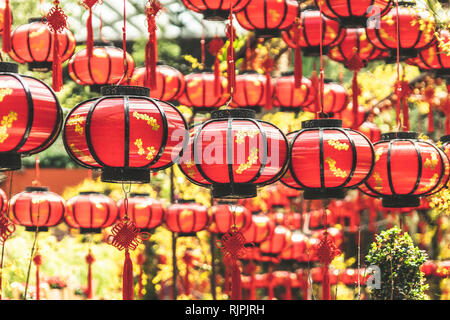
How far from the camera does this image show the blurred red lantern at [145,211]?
215 inches

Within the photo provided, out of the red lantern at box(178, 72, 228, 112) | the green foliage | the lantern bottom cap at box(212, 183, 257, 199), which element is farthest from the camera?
the red lantern at box(178, 72, 228, 112)

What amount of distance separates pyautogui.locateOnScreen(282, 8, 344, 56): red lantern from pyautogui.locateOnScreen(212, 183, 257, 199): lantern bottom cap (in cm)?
175

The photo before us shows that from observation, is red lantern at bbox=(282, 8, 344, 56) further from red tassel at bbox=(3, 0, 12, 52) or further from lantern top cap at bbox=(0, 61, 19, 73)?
lantern top cap at bbox=(0, 61, 19, 73)

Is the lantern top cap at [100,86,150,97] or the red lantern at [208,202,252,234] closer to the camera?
the lantern top cap at [100,86,150,97]

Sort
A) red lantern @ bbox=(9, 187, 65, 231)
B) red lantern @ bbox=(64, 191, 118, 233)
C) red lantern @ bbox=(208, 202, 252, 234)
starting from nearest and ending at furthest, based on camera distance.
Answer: red lantern @ bbox=(9, 187, 65, 231) → red lantern @ bbox=(64, 191, 118, 233) → red lantern @ bbox=(208, 202, 252, 234)

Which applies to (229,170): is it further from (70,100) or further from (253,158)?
(70,100)

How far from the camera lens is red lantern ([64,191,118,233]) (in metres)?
5.25

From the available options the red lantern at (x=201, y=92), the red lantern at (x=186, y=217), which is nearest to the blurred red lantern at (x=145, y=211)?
the red lantern at (x=186, y=217)

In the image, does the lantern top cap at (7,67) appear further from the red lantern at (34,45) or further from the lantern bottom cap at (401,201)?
the lantern bottom cap at (401,201)

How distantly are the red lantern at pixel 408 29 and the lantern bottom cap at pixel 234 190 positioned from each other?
1589mm

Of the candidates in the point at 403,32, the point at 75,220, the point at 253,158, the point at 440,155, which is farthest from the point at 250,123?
the point at 75,220

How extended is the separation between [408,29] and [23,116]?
2.28 metres

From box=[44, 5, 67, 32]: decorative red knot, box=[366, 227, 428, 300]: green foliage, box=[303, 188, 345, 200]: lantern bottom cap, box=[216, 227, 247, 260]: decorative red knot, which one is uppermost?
box=[44, 5, 67, 32]: decorative red knot

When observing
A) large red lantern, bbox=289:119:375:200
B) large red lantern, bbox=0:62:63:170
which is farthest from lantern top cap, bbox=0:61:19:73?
large red lantern, bbox=289:119:375:200
